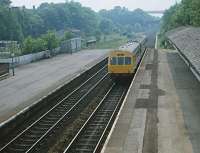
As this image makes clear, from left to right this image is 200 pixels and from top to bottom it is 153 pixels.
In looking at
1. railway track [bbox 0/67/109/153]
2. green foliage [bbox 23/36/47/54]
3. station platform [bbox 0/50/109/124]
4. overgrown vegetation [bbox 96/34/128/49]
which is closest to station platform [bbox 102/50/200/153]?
railway track [bbox 0/67/109/153]

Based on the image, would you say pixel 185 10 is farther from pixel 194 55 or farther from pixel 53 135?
pixel 53 135

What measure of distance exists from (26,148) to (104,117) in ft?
23.2

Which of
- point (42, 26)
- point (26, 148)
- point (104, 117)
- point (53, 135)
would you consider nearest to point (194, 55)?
point (104, 117)

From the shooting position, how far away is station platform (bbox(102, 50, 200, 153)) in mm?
16875

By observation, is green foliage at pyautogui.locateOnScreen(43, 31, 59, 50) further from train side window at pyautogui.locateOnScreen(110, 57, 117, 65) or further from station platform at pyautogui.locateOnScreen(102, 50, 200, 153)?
station platform at pyautogui.locateOnScreen(102, 50, 200, 153)

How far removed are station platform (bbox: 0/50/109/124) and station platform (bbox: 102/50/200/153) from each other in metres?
7.56

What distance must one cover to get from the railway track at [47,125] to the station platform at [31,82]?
202cm

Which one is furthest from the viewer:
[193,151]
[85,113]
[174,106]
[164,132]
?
[85,113]

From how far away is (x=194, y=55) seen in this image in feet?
82.5

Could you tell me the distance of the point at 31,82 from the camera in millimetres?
38625

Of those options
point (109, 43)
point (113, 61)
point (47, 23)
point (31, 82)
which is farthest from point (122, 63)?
point (47, 23)

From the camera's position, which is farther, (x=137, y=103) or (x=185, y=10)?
(x=185, y=10)

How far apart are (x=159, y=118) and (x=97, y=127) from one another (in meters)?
4.15

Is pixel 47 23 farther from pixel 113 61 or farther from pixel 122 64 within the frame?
pixel 122 64
